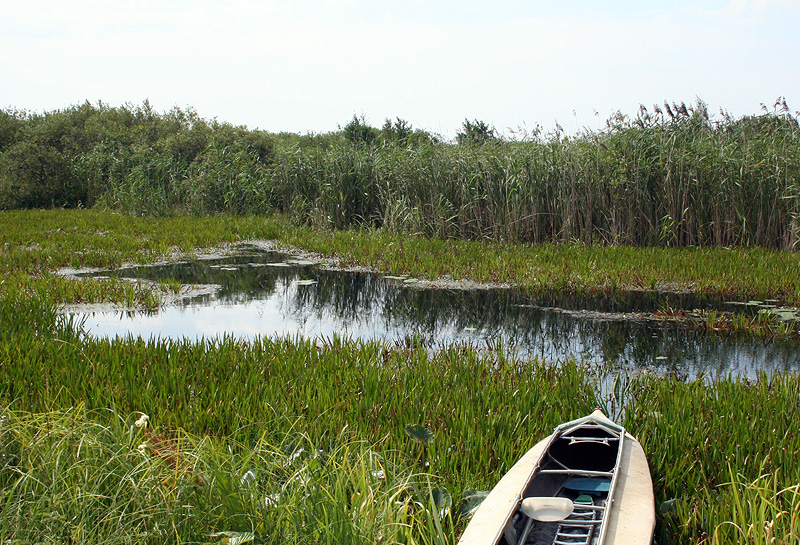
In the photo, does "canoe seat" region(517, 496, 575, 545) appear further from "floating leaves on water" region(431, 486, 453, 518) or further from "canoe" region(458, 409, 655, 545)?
"floating leaves on water" region(431, 486, 453, 518)

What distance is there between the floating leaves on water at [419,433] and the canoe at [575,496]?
20.9 inches

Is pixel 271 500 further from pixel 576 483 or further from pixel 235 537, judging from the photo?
pixel 576 483

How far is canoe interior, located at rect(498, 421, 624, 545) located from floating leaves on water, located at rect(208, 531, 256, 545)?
2.95ft

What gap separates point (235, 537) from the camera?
7.50ft

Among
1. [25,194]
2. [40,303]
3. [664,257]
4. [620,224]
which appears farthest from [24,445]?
[25,194]

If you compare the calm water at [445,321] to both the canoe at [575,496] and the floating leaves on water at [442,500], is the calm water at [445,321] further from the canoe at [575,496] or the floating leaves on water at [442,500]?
the floating leaves on water at [442,500]

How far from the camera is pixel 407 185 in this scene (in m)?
12.8

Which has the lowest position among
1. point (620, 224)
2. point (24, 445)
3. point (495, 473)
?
point (495, 473)

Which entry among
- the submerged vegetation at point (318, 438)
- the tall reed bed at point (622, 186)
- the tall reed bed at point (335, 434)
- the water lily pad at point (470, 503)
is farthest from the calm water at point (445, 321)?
the tall reed bed at point (622, 186)

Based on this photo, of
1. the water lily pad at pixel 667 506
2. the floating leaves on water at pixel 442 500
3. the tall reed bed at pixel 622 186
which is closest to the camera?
the floating leaves on water at pixel 442 500

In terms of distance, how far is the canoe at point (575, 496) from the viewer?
2.44 metres

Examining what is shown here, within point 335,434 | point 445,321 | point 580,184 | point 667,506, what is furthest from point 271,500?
point 580,184

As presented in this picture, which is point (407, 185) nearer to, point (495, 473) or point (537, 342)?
point (537, 342)

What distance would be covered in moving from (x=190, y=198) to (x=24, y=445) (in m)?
16.2
